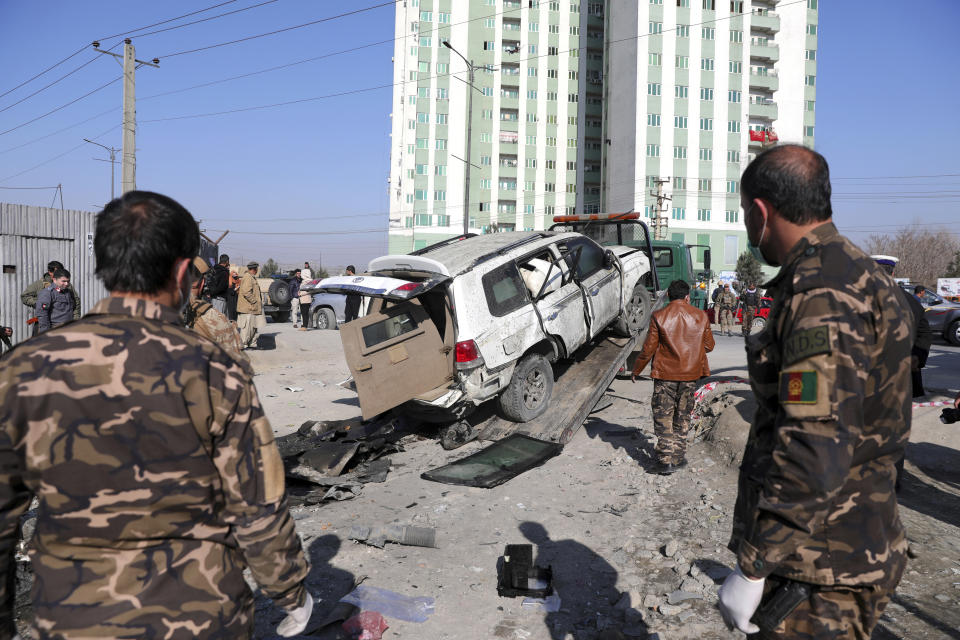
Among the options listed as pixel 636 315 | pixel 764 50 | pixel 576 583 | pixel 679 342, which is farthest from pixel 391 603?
pixel 764 50

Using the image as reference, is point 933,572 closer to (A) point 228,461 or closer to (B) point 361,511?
(B) point 361,511

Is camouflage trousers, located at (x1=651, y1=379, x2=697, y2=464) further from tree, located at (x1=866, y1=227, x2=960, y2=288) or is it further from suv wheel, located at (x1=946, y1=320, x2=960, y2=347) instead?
tree, located at (x1=866, y1=227, x2=960, y2=288)

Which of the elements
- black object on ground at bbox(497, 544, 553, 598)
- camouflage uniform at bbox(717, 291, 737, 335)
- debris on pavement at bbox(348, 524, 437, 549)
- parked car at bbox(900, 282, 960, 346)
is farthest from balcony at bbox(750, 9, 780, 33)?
black object on ground at bbox(497, 544, 553, 598)

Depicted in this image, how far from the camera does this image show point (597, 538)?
16.3ft

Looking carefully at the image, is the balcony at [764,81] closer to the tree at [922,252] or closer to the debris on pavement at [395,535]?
the tree at [922,252]

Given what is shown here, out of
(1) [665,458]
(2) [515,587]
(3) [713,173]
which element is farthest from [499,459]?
(3) [713,173]

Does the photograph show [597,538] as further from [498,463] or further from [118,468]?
[118,468]

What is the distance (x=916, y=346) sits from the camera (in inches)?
221

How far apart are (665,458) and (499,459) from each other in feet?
5.51

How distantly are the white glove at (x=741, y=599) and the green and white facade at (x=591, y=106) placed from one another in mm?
55909

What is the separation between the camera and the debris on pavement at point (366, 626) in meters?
3.51

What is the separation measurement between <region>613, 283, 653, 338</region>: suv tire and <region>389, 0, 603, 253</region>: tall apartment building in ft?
185

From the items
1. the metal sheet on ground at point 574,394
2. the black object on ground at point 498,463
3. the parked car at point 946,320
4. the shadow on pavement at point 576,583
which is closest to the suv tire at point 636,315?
the metal sheet on ground at point 574,394

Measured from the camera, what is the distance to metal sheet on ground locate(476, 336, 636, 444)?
737cm
